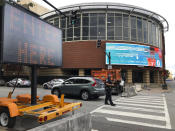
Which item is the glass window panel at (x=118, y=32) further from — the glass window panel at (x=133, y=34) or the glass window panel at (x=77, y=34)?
the glass window panel at (x=77, y=34)

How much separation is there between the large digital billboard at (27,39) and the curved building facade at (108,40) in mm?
20986

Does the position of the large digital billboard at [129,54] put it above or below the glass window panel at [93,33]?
below

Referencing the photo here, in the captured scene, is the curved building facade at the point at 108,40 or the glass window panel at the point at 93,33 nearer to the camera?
the curved building facade at the point at 108,40

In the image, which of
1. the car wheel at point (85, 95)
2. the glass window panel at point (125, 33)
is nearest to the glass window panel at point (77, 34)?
the glass window panel at point (125, 33)

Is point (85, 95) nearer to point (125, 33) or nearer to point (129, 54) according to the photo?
point (129, 54)

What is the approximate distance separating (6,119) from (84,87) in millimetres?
6871

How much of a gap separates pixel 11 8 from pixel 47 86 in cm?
1919

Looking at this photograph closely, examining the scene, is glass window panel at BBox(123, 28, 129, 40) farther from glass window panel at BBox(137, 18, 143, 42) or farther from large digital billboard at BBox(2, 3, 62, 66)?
large digital billboard at BBox(2, 3, 62, 66)

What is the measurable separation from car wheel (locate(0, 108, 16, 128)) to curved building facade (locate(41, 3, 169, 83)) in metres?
23.2

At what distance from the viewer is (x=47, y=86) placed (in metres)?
23.3

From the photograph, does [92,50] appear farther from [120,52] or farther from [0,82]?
[0,82]

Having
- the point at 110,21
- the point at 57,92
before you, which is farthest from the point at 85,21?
the point at 57,92

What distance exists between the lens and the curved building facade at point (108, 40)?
28094 mm

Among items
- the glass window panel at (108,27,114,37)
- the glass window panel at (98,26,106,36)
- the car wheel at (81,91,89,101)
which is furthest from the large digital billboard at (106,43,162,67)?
the car wheel at (81,91,89,101)
